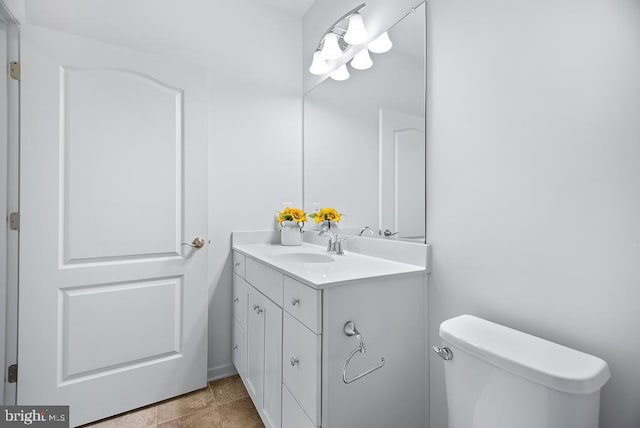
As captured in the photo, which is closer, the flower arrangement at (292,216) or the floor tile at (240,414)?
the floor tile at (240,414)

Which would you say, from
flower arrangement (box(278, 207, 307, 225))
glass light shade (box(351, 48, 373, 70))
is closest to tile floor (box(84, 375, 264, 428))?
flower arrangement (box(278, 207, 307, 225))

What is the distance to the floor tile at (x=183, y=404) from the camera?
5.14 feet

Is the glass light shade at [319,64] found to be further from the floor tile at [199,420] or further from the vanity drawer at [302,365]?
the floor tile at [199,420]

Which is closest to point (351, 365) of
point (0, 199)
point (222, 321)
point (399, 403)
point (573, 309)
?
point (399, 403)

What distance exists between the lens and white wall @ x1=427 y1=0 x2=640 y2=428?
747mm

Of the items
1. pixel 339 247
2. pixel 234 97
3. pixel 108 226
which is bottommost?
pixel 339 247

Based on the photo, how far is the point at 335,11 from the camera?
1.84m

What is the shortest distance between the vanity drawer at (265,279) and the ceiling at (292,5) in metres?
1.80

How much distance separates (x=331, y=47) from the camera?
173cm

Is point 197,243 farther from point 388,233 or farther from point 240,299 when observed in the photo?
point 388,233

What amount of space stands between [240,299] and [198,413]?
610 millimetres

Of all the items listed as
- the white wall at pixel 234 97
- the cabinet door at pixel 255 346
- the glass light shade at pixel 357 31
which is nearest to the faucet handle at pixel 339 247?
the cabinet door at pixel 255 346

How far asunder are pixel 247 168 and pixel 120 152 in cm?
73

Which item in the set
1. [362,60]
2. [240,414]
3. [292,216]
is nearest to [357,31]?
[362,60]
